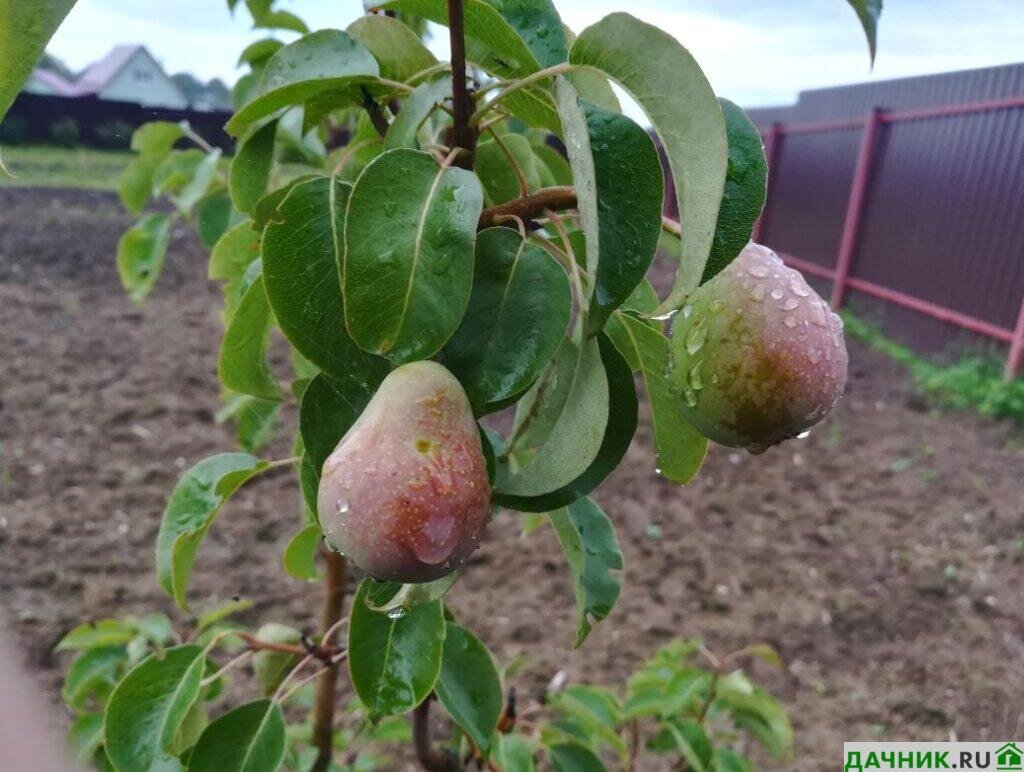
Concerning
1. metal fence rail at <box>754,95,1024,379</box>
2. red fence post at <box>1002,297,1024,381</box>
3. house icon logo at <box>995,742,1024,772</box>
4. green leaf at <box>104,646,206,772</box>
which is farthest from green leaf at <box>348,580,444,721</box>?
red fence post at <box>1002,297,1024,381</box>

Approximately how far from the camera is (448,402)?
481 mm

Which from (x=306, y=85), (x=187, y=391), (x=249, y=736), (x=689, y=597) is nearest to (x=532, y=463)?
(x=306, y=85)

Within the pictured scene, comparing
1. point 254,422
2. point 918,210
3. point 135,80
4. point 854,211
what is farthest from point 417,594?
point 135,80

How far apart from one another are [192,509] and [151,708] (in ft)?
0.69

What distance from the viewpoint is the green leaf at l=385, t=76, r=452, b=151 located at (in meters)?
0.58

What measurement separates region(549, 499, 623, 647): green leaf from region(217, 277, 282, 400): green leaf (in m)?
0.28

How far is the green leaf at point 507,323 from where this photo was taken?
516 millimetres

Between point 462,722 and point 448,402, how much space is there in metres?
0.48

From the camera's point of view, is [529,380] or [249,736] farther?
[249,736]

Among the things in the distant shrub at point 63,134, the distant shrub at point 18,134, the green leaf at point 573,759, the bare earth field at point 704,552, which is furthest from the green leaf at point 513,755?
the distant shrub at point 18,134

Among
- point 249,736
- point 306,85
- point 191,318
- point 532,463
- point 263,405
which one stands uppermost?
point 306,85

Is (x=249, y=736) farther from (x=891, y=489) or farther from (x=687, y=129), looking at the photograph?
(x=891, y=489)

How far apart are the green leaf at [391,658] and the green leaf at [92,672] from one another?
63 cm

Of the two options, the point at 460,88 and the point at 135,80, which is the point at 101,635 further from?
the point at 135,80
